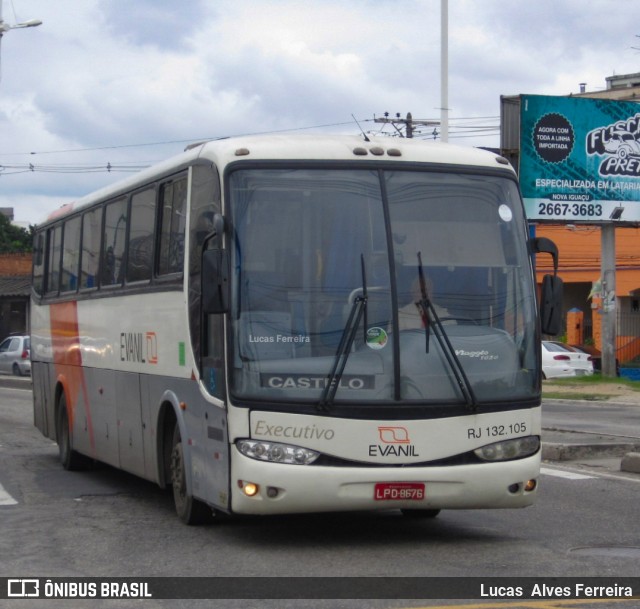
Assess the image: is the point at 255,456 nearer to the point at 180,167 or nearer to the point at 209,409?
the point at 209,409

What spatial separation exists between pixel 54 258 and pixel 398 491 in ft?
27.9

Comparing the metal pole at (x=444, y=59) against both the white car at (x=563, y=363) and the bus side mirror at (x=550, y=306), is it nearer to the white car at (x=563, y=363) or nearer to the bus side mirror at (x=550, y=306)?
the white car at (x=563, y=363)

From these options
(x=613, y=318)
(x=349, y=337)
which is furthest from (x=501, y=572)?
(x=613, y=318)

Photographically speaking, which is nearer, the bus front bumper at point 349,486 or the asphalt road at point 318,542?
the asphalt road at point 318,542

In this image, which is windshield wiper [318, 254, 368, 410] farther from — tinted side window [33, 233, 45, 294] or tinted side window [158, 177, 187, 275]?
tinted side window [33, 233, 45, 294]

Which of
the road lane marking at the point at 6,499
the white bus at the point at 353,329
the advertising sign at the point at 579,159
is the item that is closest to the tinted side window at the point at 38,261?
the road lane marking at the point at 6,499

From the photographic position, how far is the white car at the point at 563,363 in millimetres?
36938

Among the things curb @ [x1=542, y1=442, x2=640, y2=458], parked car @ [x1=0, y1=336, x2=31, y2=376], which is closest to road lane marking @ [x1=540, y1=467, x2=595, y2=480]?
curb @ [x1=542, y1=442, x2=640, y2=458]

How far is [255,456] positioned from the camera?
8.81 metres

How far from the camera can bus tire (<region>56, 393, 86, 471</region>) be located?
15.1m

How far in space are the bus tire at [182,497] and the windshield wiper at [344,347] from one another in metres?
1.88

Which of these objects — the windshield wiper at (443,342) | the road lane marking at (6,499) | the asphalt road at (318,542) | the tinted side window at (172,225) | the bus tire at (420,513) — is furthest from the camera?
the road lane marking at (6,499)

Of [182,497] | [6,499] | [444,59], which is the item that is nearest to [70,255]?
[6,499]

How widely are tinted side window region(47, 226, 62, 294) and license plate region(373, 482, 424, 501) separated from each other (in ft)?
26.0
